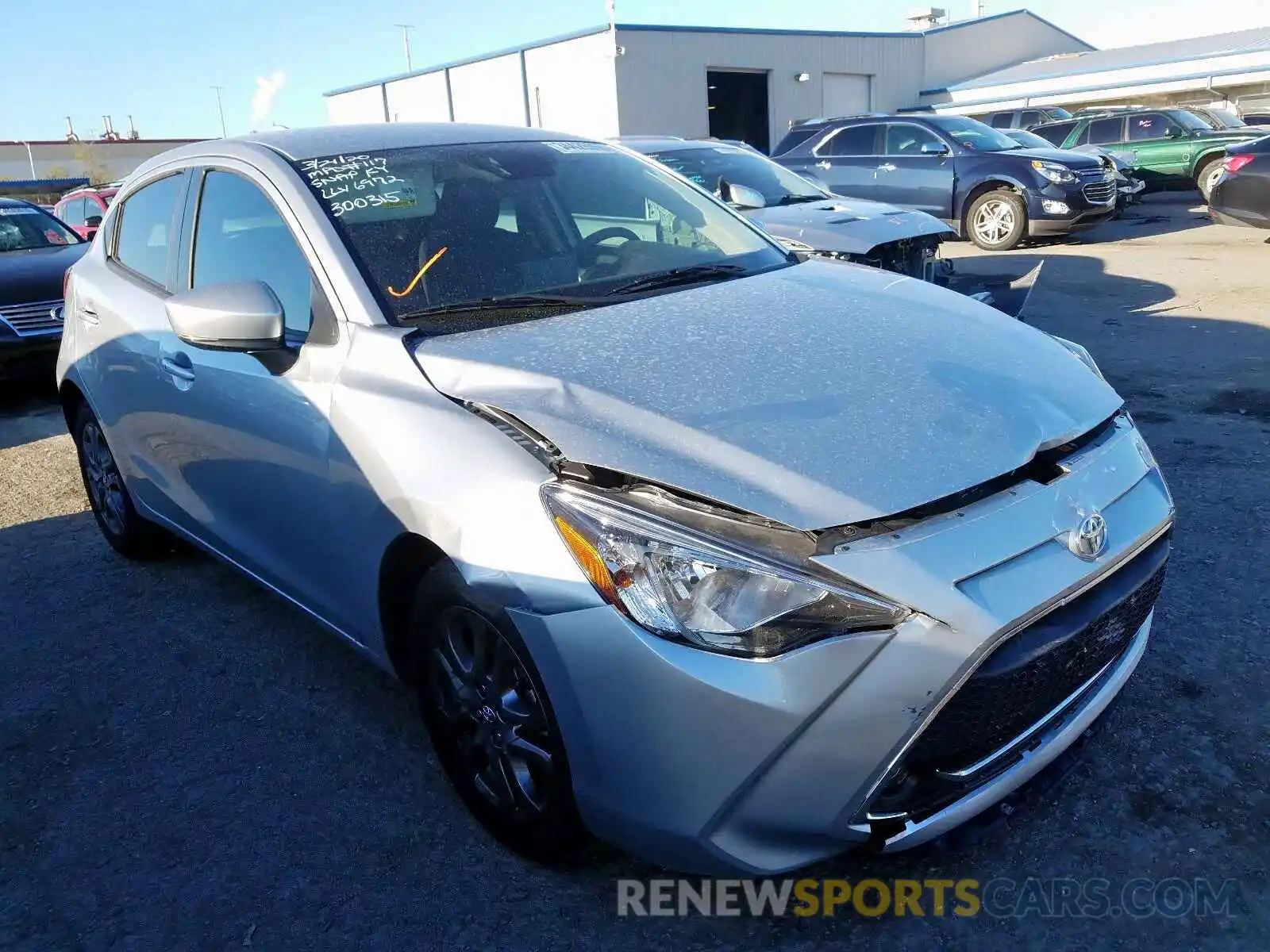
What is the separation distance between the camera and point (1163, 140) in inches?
669

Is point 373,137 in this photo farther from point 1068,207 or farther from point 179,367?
point 1068,207

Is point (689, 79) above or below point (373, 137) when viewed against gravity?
above

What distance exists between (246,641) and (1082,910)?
2.87 m

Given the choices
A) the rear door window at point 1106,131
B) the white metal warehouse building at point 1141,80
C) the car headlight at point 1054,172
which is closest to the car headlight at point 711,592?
the car headlight at point 1054,172

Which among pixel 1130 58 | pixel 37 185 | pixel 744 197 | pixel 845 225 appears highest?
pixel 1130 58

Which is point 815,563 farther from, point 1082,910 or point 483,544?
point 1082,910

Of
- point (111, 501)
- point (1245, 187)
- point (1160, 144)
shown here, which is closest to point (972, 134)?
point (1245, 187)

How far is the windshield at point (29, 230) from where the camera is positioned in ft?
29.5

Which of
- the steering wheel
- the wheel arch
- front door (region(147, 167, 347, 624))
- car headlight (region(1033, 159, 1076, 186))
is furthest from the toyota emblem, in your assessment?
car headlight (region(1033, 159, 1076, 186))

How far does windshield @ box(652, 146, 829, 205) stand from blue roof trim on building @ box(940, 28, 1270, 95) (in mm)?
25690

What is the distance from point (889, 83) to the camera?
3422cm

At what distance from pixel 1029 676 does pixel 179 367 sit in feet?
9.28

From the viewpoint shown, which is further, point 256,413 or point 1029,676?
point 256,413

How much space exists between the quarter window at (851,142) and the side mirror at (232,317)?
460 inches
